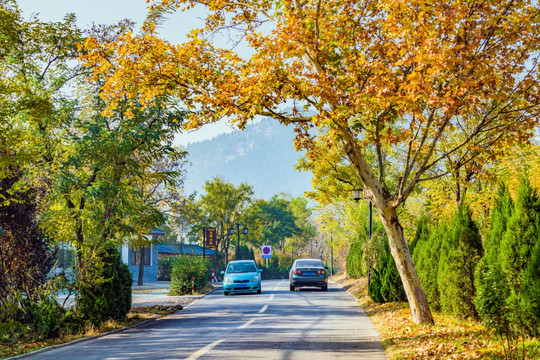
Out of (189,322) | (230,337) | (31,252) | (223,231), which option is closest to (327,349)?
(230,337)

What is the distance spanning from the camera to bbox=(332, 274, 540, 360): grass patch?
29.7 ft

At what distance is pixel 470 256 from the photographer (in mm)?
13406

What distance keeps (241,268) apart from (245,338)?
62.0ft

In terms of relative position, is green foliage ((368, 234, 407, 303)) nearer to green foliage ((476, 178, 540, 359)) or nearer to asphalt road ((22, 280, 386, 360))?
asphalt road ((22, 280, 386, 360))

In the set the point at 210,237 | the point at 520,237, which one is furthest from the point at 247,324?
the point at 210,237

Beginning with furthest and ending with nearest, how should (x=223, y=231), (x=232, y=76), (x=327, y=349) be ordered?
(x=223, y=231)
(x=232, y=76)
(x=327, y=349)

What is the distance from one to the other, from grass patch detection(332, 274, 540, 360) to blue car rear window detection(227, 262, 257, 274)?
1650cm

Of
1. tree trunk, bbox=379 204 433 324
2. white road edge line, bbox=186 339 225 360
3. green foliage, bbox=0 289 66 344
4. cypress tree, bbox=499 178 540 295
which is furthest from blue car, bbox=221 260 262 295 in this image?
cypress tree, bbox=499 178 540 295

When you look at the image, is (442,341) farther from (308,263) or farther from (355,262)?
(355,262)

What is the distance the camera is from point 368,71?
12.1 m

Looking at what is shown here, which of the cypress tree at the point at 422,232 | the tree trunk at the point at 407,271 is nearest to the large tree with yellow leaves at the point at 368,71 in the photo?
the tree trunk at the point at 407,271

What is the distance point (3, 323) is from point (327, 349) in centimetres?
735

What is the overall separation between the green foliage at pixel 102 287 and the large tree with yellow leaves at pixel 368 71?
4792 millimetres

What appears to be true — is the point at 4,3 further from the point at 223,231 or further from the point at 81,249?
the point at 223,231
